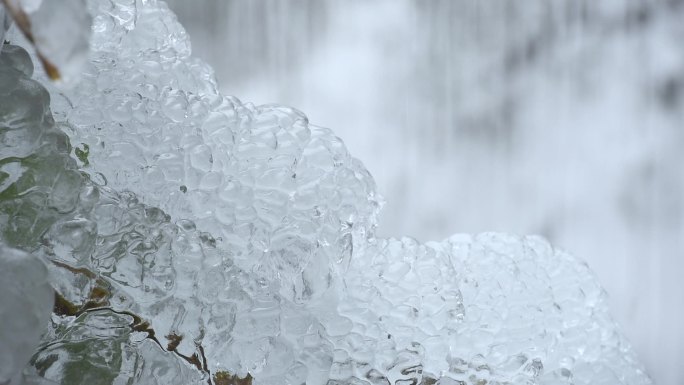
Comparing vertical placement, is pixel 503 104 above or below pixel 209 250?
below

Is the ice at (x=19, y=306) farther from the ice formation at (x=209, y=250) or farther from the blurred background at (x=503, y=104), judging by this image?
the blurred background at (x=503, y=104)

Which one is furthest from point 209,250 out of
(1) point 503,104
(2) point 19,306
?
(1) point 503,104

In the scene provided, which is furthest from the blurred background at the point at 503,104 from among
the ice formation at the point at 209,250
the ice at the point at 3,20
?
the ice at the point at 3,20

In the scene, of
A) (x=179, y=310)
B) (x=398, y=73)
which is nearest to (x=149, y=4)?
(x=179, y=310)

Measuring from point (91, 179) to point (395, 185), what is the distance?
2756 millimetres

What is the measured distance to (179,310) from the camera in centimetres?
51

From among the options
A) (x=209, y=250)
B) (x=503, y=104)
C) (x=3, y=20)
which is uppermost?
(x=3, y=20)

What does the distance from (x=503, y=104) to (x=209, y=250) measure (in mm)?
2750

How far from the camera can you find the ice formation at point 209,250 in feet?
1.63

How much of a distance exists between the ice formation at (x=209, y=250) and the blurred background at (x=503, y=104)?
2422 millimetres

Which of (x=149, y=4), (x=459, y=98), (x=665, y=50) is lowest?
(x=459, y=98)

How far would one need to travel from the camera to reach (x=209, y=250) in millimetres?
530

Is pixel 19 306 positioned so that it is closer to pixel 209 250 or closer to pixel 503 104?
pixel 209 250

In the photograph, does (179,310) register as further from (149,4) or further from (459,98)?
(459,98)
